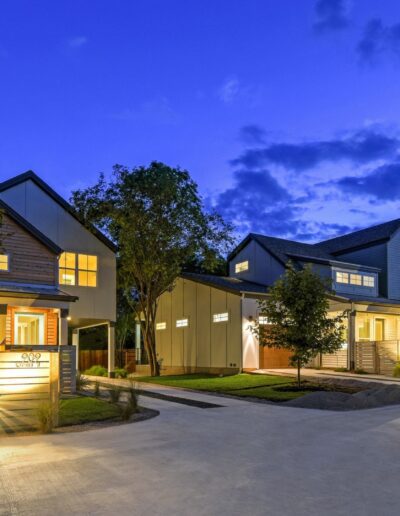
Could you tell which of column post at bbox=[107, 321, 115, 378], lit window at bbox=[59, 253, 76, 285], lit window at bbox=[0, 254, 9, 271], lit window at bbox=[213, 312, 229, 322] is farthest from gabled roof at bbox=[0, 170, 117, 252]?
lit window at bbox=[213, 312, 229, 322]

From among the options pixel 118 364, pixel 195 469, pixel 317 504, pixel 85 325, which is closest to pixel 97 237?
pixel 85 325

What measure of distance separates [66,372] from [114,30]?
1340cm

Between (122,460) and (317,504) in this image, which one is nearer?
(317,504)

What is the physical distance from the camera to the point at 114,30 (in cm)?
2191

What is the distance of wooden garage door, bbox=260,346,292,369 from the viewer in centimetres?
2756

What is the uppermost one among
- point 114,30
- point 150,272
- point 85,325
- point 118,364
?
point 114,30

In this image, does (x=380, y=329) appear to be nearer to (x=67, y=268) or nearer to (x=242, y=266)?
(x=242, y=266)

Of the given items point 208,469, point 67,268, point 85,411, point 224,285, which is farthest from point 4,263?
point 208,469

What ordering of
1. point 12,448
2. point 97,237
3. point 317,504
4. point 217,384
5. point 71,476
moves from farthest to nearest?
point 97,237 → point 217,384 → point 12,448 → point 71,476 → point 317,504

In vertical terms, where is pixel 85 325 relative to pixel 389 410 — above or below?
above

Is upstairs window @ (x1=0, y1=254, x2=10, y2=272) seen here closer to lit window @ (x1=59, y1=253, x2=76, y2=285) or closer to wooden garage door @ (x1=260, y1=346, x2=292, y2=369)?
lit window @ (x1=59, y1=253, x2=76, y2=285)

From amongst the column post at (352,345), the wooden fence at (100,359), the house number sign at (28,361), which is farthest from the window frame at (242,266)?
the house number sign at (28,361)

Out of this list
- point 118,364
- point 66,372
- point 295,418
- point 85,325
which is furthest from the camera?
point 118,364

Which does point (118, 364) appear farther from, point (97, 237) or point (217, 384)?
point (217, 384)
